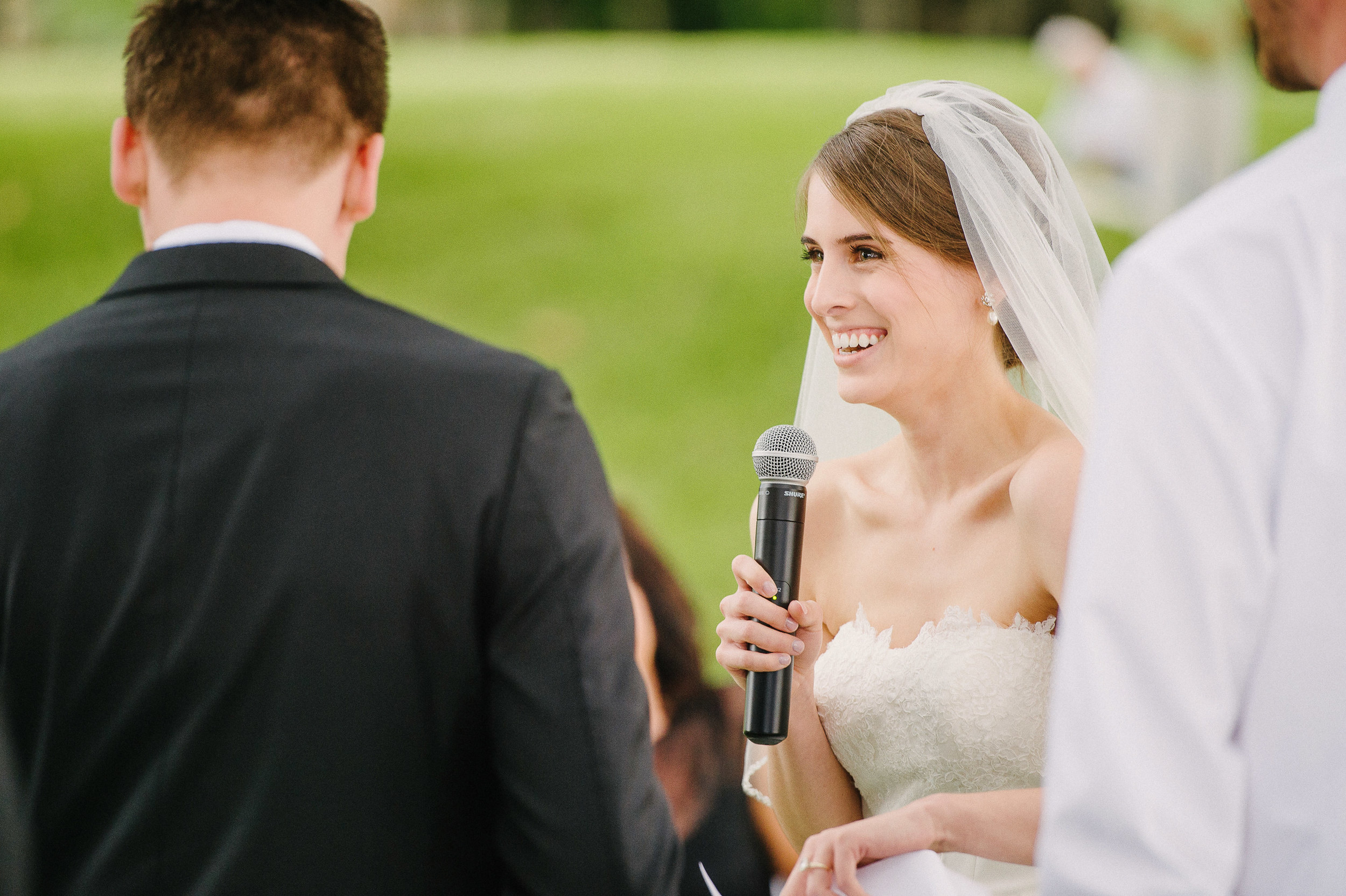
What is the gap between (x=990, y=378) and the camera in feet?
8.23

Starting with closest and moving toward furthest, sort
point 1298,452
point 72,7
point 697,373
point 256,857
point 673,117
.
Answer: point 1298,452 < point 256,857 < point 697,373 < point 673,117 < point 72,7

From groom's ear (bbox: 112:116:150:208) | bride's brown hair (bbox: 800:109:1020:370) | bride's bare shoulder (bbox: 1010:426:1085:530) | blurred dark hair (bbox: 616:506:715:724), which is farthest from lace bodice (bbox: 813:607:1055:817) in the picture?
groom's ear (bbox: 112:116:150:208)

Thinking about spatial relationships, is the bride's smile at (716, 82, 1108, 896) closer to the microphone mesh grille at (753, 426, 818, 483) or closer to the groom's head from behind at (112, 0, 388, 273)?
the microphone mesh grille at (753, 426, 818, 483)

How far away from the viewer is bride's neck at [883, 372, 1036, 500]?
2.47m

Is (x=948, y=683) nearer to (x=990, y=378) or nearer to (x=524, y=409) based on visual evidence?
(x=990, y=378)

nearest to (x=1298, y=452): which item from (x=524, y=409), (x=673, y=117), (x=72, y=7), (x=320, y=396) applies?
(x=524, y=409)

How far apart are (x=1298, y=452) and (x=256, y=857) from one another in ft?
4.28

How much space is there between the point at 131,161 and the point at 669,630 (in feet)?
6.99

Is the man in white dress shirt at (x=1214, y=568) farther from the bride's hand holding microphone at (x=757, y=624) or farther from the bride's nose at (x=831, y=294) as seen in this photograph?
the bride's nose at (x=831, y=294)

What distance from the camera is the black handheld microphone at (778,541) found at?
200cm

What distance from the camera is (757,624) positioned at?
6.70 ft

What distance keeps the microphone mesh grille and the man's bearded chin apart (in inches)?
36.4

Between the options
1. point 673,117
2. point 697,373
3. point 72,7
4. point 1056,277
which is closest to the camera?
point 1056,277

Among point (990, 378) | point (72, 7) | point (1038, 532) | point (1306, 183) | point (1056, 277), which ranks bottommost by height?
point (1038, 532)
